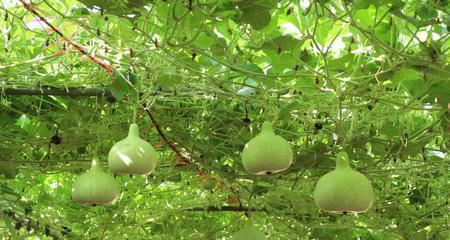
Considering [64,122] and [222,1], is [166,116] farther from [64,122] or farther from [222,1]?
[222,1]

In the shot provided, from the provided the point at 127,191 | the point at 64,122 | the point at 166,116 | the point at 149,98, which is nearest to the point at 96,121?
the point at 64,122

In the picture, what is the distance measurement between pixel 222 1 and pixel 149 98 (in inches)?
24.4

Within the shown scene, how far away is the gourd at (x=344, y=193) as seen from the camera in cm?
179

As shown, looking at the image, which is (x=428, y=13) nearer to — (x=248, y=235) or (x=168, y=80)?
(x=168, y=80)

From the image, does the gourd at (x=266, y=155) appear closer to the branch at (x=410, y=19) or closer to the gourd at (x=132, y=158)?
the gourd at (x=132, y=158)

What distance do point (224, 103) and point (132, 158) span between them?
64 centimetres

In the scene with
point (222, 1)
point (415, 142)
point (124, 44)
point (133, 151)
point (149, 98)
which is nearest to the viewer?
point (222, 1)

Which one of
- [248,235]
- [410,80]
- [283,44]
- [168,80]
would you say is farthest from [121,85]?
[410,80]

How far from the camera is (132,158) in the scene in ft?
5.95

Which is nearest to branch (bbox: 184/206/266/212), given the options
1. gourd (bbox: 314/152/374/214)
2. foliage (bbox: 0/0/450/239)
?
foliage (bbox: 0/0/450/239)

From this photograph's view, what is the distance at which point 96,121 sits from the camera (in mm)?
2562

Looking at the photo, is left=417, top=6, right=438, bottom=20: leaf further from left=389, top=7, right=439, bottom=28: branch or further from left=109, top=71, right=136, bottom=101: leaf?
left=109, top=71, right=136, bottom=101: leaf

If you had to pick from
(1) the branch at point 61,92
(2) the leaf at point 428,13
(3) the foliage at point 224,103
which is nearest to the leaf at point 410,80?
(3) the foliage at point 224,103

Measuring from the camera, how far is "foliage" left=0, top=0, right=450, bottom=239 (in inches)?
70.4
